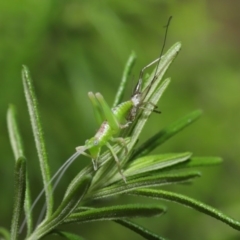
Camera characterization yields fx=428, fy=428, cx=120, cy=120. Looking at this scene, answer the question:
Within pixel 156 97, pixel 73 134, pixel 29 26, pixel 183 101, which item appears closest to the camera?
pixel 156 97

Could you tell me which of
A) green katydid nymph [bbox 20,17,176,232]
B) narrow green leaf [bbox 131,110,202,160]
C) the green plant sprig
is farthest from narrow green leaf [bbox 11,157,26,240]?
narrow green leaf [bbox 131,110,202,160]

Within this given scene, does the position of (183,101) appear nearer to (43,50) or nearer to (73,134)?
(73,134)

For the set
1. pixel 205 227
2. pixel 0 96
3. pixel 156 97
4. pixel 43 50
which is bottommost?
pixel 205 227

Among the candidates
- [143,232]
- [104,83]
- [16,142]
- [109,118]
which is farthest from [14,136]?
[104,83]

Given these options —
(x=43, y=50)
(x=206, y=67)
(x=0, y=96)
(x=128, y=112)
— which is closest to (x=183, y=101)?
(x=206, y=67)

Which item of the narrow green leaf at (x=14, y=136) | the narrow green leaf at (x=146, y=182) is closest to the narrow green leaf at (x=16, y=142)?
the narrow green leaf at (x=14, y=136)

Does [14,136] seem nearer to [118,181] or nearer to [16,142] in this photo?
[16,142]

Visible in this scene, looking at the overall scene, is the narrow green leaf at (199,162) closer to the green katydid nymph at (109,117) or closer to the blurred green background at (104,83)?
the green katydid nymph at (109,117)
